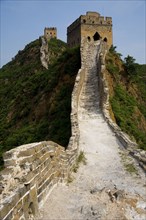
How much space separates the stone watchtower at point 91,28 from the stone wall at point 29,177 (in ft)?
77.6

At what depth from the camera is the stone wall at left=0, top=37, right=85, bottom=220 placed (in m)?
5.40

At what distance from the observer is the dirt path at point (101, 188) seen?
7172mm

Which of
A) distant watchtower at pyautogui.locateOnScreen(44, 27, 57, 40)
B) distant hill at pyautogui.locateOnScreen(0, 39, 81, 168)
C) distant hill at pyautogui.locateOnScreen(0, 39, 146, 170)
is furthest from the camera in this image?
distant watchtower at pyautogui.locateOnScreen(44, 27, 57, 40)

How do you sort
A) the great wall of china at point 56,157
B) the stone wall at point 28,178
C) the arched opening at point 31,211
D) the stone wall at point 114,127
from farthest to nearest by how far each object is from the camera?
the stone wall at point 114,127 < the arched opening at point 31,211 < the great wall of china at point 56,157 < the stone wall at point 28,178

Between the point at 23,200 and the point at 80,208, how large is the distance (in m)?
1.94

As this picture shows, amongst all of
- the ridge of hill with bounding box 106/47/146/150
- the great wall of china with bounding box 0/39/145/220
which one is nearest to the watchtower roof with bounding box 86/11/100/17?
the ridge of hill with bounding box 106/47/146/150

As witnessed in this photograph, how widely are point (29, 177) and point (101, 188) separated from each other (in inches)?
110

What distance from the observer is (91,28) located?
32406mm

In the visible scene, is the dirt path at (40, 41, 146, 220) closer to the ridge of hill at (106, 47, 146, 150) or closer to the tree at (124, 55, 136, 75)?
the ridge of hill at (106, 47, 146, 150)

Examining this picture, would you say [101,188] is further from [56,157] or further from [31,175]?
[31,175]

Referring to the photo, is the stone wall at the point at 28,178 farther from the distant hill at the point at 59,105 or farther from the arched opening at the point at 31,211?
the distant hill at the point at 59,105

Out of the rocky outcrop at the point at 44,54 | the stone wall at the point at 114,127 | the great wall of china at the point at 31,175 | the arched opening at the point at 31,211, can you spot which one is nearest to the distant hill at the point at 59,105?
the stone wall at the point at 114,127

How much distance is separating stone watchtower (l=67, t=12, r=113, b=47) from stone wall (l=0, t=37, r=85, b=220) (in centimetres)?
2365

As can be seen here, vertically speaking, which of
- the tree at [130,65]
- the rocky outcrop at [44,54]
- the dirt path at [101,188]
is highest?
the rocky outcrop at [44,54]
